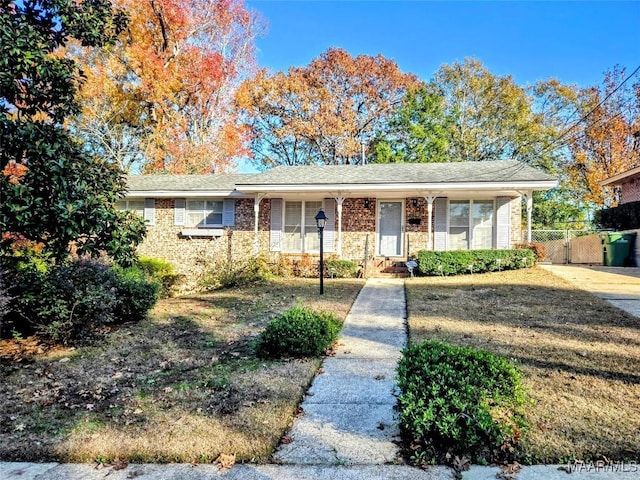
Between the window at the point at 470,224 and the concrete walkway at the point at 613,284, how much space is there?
2623mm

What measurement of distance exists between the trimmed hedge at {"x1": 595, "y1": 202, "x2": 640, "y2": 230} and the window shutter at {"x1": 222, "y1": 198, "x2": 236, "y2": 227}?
15100 millimetres

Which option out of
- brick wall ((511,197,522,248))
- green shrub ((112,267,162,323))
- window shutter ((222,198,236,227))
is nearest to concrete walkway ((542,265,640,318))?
brick wall ((511,197,522,248))

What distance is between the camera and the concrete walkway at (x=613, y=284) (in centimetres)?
793

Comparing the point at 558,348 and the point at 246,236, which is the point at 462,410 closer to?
the point at 558,348

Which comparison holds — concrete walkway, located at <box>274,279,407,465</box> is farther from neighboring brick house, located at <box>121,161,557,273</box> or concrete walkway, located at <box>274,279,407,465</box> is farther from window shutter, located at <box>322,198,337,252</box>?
window shutter, located at <box>322,198,337,252</box>

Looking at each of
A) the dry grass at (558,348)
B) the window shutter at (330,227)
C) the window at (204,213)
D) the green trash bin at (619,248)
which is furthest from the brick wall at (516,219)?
the window at (204,213)

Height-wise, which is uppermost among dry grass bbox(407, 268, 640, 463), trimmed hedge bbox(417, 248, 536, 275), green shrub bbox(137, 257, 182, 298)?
trimmed hedge bbox(417, 248, 536, 275)

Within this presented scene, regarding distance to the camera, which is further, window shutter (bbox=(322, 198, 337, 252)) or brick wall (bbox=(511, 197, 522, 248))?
window shutter (bbox=(322, 198, 337, 252))

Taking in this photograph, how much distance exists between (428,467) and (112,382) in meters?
3.48

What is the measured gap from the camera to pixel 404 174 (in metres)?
14.9

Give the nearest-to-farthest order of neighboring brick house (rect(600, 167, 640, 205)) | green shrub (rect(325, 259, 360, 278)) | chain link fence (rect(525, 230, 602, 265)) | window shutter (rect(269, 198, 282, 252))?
green shrub (rect(325, 259, 360, 278))
window shutter (rect(269, 198, 282, 252))
chain link fence (rect(525, 230, 602, 265))
neighboring brick house (rect(600, 167, 640, 205))

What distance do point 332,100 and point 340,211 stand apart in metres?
14.7

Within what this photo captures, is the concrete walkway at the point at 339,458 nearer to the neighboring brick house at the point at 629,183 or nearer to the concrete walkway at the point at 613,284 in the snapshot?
the concrete walkway at the point at 613,284

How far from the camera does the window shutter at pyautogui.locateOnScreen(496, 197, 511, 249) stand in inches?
562
